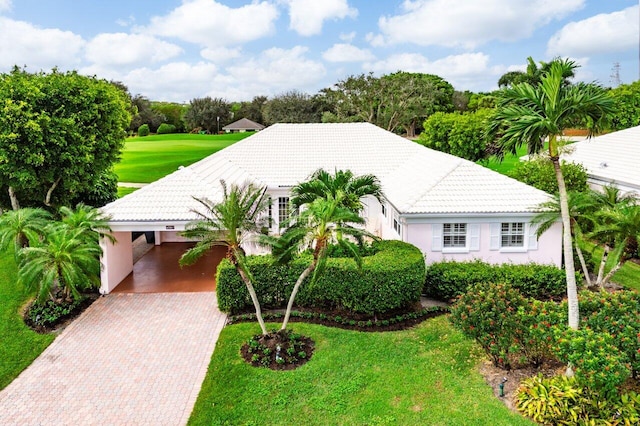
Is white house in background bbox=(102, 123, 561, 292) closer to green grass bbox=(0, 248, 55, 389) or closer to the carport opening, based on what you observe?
the carport opening

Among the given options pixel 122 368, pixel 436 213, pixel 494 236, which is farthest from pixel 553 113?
pixel 122 368

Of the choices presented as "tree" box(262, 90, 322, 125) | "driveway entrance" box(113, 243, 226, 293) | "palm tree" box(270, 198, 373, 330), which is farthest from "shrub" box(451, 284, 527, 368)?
"tree" box(262, 90, 322, 125)

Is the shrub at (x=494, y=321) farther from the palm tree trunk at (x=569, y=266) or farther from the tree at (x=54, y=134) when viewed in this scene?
the tree at (x=54, y=134)

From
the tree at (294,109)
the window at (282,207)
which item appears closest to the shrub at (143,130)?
the tree at (294,109)

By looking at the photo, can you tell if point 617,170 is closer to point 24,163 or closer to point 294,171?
point 294,171

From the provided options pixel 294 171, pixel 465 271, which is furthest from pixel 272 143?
pixel 465 271

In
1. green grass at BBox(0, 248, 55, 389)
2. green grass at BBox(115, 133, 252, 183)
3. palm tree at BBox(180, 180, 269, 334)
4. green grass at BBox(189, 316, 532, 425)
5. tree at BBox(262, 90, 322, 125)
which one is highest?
tree at BBox(262, 90, 322, 125)
